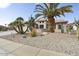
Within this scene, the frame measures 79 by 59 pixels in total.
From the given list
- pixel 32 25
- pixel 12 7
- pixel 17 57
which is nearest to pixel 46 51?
pixel 17 57

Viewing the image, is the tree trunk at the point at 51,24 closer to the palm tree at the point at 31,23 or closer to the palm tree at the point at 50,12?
the palm tree at the point at 50,12

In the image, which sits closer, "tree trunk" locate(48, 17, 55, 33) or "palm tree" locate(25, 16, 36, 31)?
"palm tree" locate(25, 16, 36, 31)

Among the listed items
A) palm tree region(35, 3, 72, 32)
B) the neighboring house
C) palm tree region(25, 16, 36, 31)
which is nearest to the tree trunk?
palm tree region(35, 3, 72, 32)

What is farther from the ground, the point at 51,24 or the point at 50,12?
the point at 50,12

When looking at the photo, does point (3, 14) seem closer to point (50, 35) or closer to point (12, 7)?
point (12, 7)

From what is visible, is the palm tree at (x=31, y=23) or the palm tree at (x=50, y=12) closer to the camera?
the palm tree at (x=31, y=23)

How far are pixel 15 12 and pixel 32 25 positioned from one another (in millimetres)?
1472

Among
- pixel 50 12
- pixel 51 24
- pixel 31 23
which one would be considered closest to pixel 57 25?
pixel 51 24

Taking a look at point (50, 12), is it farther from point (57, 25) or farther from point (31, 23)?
point (31, 23)

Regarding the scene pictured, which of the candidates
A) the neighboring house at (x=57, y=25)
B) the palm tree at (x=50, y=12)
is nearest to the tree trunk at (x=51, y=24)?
the palm tree at (x=50, y=12)

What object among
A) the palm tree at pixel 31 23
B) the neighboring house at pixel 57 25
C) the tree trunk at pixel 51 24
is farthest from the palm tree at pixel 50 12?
the palm tree at pixel 31 23

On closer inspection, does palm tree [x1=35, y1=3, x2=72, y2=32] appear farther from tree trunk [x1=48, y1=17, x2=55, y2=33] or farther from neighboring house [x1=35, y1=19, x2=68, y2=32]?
neighboring house [x1=35, y1=19, x2=68, y2=32]

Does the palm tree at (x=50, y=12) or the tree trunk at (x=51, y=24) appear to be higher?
the palm tree at (x=50, y=12)

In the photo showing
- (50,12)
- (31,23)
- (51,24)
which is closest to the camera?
(31,23)
